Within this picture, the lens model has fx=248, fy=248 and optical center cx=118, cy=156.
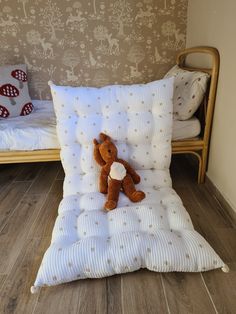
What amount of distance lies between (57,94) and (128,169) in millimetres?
645

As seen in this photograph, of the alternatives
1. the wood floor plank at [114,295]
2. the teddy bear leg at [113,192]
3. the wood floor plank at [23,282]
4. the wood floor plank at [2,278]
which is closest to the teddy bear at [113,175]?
the teddy bear leg at [113,192]

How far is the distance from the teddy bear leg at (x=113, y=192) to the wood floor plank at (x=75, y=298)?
38 centimetres

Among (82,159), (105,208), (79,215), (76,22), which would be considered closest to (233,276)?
(105,208)

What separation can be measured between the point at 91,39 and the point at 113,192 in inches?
65.6

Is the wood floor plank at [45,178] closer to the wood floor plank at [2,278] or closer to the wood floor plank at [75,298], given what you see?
the wood floor plank at [2,278]

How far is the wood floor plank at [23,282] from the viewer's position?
1.06 meters

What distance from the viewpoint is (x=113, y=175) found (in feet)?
4.68

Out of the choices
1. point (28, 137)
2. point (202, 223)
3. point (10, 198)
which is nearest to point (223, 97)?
point (202, 223)

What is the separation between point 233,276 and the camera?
3.77ft

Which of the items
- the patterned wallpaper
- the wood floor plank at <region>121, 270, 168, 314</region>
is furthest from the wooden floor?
the patterned wallpaper

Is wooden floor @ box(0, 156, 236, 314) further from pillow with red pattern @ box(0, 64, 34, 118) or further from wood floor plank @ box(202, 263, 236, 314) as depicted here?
pillow with red pattern @ box(0, 64, 34, 118)

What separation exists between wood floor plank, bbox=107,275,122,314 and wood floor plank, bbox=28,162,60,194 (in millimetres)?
1018

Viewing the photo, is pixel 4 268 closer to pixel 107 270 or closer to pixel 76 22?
pixel 107 270

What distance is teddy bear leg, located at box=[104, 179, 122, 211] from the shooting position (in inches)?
53.9
